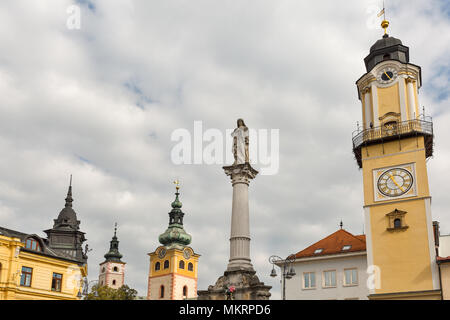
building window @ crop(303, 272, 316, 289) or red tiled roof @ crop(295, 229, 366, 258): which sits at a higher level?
red tiled roof @ crop(295, 229, 366, 258)

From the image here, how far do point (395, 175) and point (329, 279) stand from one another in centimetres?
1119

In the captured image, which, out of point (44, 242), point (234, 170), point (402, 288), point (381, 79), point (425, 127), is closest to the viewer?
point (234, 170)

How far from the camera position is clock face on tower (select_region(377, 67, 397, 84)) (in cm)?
4128

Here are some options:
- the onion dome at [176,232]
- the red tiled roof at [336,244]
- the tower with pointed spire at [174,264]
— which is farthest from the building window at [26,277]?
the onion dome at [176,232]

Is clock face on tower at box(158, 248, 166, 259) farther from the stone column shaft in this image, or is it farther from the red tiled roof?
the stone column shaft

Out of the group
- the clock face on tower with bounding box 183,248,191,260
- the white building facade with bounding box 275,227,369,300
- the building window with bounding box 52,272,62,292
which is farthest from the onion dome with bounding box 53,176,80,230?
the clock face on tower with bounding box 183,248,191,260

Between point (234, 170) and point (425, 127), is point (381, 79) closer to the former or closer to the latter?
point (425, 127)

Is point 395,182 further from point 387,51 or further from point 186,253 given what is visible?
point 186,253

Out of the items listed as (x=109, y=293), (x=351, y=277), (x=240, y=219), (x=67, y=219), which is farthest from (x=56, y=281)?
(x=240, y=219)

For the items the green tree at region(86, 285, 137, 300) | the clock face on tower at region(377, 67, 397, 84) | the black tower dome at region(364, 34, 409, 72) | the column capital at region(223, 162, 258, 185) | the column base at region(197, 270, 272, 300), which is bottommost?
the column base at region(197, 270, 272, 300)

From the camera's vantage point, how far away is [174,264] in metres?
102
